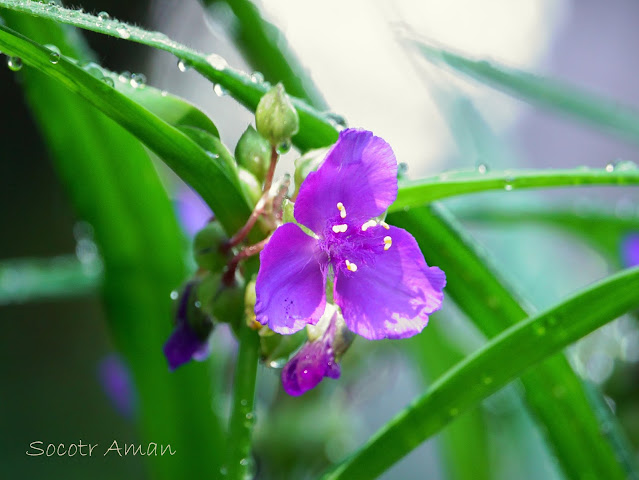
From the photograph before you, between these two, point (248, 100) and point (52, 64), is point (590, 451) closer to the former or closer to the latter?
point (248, 100)

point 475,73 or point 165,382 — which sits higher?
point 475,73

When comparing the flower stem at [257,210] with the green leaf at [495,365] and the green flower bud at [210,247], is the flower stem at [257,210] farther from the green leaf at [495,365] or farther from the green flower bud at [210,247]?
the green leaf at [495,365]

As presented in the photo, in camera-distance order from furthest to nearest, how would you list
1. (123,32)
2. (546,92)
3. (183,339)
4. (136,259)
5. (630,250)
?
1. (630,250)
2. (546,92)
3. (136,259)
4. (183,339)
5. (123,32)

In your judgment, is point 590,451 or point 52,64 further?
point 590,451

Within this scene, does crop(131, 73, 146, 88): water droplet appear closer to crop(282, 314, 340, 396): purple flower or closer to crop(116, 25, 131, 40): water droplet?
crop(116, 25, 131, 40): water droplet

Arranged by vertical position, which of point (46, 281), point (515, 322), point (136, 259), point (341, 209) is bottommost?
point (46, 281)

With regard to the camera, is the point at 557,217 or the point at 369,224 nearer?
the point at 369,224

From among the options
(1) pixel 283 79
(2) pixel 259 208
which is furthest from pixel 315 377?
(1) pixel 283 79

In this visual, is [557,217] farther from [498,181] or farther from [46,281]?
[46,281]

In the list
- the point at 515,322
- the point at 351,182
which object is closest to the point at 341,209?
the point at 351,182
